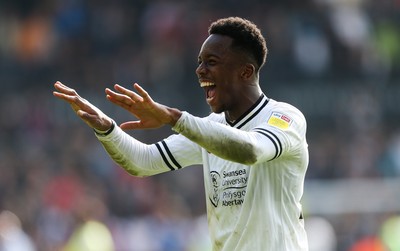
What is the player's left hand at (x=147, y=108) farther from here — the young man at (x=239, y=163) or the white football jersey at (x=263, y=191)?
the white football jersey at (x=263, y=191)

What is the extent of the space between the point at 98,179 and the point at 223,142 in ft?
37.7

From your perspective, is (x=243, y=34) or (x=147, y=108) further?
(x=243, y=34)

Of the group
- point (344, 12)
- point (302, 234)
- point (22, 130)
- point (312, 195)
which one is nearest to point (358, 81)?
point (344, 12)

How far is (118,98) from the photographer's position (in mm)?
5883

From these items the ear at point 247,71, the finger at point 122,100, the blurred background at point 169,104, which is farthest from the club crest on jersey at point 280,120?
the blurred background at point 169,104

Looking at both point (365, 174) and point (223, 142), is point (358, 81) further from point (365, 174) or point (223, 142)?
point (223, 142)

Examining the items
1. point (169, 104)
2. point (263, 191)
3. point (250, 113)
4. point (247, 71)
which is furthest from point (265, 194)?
point (169, 104)

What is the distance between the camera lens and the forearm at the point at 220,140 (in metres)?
5.85

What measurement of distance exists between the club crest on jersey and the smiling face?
24cm

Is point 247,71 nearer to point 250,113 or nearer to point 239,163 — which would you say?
point 250,113

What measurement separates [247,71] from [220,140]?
0.70 meters

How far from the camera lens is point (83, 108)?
6.30 m

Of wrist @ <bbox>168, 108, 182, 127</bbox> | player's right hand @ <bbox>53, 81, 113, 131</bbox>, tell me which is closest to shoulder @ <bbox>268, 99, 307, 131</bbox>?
wrist @ <bbox>168, 108, 182, 127</bbox>

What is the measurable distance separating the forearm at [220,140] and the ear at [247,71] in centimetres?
61
